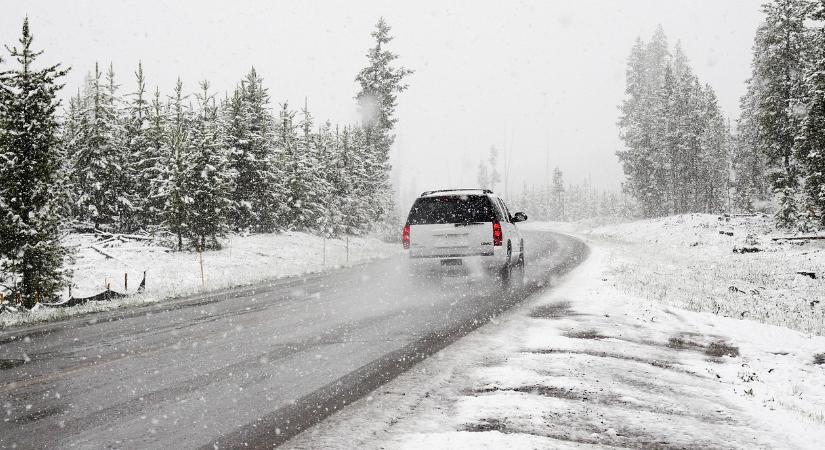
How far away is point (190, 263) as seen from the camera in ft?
77.1

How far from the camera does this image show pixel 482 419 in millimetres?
4180

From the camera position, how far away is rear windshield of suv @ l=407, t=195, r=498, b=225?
487 inches

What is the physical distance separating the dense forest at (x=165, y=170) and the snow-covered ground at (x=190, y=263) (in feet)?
4.03

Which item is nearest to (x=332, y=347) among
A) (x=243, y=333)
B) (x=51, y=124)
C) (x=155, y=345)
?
(x=243, y=333)

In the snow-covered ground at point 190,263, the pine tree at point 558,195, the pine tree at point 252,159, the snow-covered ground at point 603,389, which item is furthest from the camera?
the pine tree at point 558,195

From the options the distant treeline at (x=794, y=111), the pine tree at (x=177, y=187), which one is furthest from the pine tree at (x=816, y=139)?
the pine tree at (x=177, y=187)

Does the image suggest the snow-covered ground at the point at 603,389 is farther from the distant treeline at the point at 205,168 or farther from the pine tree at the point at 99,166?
the pine tree at the point at 99,166

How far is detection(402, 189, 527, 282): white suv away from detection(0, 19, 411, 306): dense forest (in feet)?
38.5

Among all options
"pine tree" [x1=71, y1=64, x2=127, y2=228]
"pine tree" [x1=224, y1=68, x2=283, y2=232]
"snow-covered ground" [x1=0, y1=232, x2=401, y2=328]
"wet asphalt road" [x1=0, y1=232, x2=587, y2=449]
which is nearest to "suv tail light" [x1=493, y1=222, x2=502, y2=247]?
"wet asphalt road" [x1=0, y1=232, x2=587, y2=449]

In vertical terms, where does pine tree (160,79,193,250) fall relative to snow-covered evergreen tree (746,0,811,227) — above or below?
below

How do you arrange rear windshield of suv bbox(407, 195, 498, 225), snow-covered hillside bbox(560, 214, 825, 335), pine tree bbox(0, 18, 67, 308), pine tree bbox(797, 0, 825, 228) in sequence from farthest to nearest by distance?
1. pine tree bbox(797, 0, 825, 228)
2. pine tree bbox(0, 18, 67, 308)
3. rear windshield of suv bbox(407, 195, 498, 225)
4. snow-covered hillside bbox(560, 214, 825, 335)

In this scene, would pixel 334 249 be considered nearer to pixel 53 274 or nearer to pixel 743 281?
pixel 53 274

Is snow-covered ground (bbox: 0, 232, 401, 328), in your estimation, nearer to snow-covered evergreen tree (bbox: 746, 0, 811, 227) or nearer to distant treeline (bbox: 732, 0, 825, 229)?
distant treeline (bbox: 732, 0, 825, 229)

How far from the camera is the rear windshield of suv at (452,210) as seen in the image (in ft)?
40.6
